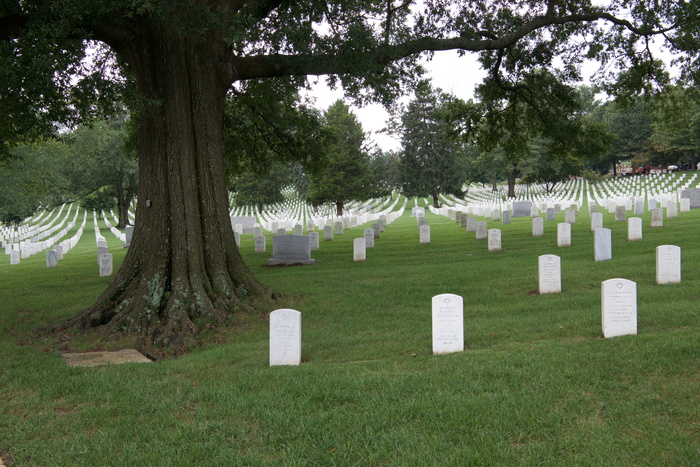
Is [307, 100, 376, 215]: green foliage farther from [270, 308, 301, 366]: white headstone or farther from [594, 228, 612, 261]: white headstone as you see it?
[270, 308, 301, 366]: white headstone

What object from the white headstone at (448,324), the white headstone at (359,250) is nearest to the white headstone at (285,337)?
Answer: the white headstone at (448,324)

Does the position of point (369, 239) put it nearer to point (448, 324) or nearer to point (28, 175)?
point (448, 324)

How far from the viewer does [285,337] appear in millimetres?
6777

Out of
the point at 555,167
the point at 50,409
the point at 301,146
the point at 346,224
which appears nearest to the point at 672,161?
the point at 555,167

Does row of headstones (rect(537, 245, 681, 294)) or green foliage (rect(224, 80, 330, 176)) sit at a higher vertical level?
green foliage (rect(224, 80, 330, 176))

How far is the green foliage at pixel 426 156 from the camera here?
5650cm

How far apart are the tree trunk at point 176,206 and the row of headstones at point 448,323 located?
253 cm

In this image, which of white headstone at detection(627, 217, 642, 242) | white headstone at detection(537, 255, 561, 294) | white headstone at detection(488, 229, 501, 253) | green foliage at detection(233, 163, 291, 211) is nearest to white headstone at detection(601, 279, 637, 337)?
white headstone at detection(537, 255, 561, 294)

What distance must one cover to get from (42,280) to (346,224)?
17.6 meters

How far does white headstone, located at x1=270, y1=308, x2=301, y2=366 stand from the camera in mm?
6742

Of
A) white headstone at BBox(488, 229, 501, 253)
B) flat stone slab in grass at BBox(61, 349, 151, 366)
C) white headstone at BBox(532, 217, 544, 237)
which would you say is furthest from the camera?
white headstone at BBox(532, 217, 544, 237)

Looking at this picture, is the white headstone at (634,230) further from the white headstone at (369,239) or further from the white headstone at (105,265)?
the white headstone at (105,265)

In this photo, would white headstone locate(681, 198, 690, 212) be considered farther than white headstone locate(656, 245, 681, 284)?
Yes

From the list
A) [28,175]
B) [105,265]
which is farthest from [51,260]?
[28,175]
